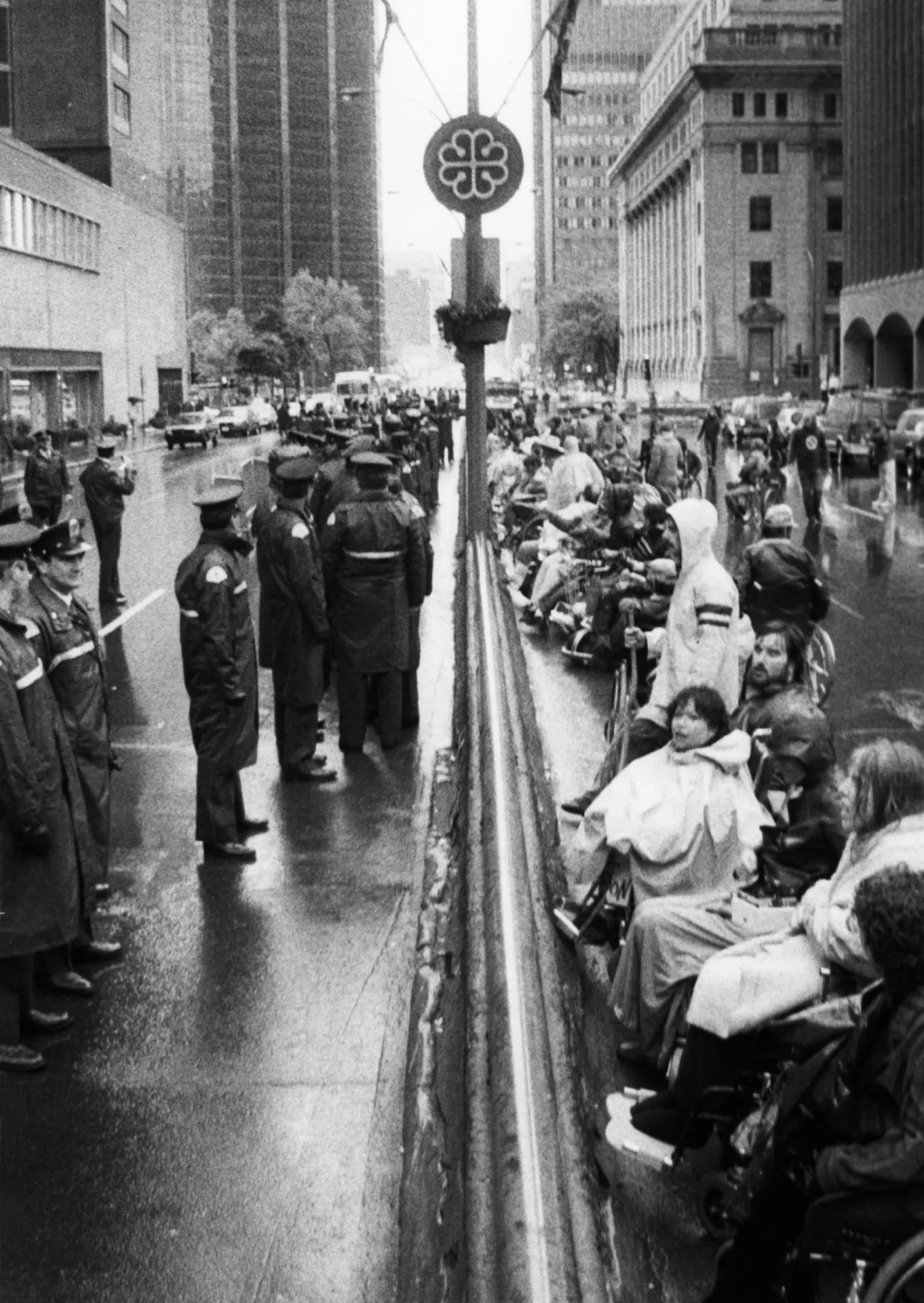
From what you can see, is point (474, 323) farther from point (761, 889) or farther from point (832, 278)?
point (832, 278)

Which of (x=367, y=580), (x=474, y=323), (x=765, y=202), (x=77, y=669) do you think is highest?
(x=765, y=202)

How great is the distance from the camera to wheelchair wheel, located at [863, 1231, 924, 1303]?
4.09 m

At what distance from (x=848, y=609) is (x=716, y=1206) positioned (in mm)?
15398

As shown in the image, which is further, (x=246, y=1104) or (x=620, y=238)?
(x=620, y=238)

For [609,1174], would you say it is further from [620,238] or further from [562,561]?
[620,238]

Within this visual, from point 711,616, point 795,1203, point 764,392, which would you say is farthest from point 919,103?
point 795,1203

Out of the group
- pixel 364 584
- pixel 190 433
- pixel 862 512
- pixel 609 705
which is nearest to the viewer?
pixel 364 584

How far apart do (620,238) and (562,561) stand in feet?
508

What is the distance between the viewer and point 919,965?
4.32 metres

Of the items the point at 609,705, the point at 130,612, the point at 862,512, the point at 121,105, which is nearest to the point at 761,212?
the point at 121,105

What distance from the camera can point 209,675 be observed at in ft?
31.2

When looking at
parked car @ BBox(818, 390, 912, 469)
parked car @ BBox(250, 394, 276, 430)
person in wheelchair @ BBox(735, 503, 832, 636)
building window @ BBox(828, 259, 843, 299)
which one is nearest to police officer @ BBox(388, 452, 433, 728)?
person in wheelchair @ BBox(735, 503, 832, 636)

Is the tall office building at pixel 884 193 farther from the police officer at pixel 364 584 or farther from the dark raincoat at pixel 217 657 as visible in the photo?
the dark raincoat at pixel 217 657

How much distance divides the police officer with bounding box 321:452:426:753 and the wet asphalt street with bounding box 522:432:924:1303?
1339mm
